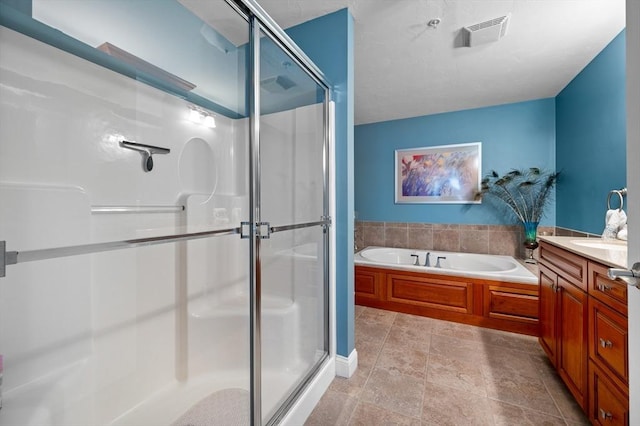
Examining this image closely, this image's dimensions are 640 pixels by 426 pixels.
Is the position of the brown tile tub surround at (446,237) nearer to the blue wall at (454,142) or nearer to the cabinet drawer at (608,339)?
the blue wall at (454,142)

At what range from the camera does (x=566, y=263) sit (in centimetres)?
154

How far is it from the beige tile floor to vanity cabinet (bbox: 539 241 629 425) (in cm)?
20

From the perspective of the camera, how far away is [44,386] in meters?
1.13

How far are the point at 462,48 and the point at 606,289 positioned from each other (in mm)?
1993

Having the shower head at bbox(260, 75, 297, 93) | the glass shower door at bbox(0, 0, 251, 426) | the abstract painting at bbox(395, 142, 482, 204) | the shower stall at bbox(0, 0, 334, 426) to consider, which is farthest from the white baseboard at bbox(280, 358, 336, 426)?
the abstract painting at bbox(395, 142, 482, 204)

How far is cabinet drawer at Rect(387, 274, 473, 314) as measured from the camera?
8.74 ft

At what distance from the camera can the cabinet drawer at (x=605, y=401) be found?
107cm

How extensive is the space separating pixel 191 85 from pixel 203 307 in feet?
4.62

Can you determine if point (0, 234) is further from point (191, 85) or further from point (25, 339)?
point (191, 85)

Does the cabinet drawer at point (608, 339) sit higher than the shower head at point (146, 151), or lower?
lower

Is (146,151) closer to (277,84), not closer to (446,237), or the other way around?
(277,84)

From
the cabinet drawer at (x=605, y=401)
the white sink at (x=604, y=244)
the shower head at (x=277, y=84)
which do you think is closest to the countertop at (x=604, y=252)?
the white sink at (x=604, y=244)

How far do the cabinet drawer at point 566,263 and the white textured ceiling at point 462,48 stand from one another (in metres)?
1.58

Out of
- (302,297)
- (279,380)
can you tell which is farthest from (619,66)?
(279,380)
